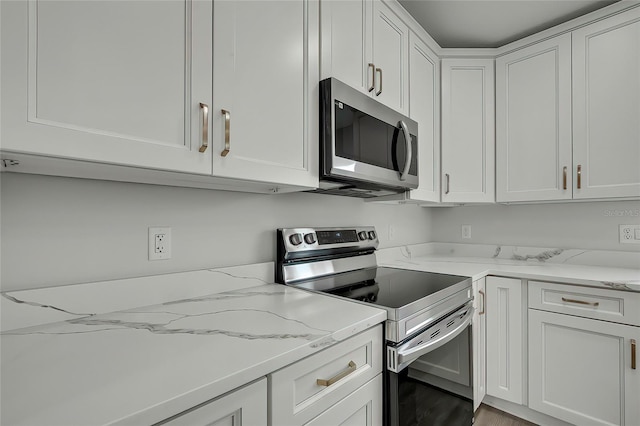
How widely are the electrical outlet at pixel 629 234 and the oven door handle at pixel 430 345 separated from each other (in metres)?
1.29

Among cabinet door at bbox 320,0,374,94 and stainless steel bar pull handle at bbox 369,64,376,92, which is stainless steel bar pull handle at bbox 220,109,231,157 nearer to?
cabinet door at bbox 320,0,374,94

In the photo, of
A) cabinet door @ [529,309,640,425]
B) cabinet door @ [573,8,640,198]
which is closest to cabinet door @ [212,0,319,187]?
cabinet door @ [529,309,640,425]

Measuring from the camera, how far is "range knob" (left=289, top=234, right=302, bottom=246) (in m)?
1.45

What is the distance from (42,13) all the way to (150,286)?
78 cm

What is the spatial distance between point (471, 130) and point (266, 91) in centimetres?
172

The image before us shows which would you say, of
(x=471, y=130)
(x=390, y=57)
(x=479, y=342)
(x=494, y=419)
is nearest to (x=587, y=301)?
(x=479, y=342)

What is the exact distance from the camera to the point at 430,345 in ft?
3.77

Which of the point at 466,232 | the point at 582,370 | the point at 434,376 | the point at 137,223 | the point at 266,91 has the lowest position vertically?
the point at 582,370

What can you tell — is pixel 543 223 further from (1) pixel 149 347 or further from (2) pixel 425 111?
(1) pixel 149 347

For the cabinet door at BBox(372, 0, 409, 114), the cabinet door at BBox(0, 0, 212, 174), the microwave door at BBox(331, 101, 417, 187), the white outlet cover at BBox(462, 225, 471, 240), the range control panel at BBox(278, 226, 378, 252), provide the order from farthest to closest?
1. the white outlet cover at BBox(462, 225, 471, 240)
2. the cabinet door at BBox(372, 0, 409, 114)
3. the range control panel at BBox(278, 226, 378, 252)
4. the microwave door at BBox(331, 101, 417, 187)
5. the cabinet door at BBox(0, 0, 212, 174)

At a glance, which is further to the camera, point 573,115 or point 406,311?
point 573,115

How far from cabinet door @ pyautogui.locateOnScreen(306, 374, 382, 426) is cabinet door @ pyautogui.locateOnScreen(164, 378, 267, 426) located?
0.18 metres

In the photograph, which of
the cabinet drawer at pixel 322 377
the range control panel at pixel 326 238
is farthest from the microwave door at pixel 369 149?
the cabinet drawer at pixel 322 377

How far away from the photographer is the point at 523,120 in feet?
6.90
